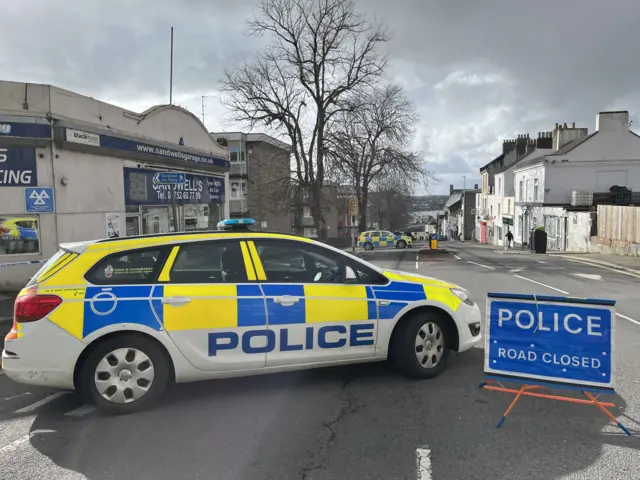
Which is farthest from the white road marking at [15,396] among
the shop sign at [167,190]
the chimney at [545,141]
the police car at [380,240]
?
the chimney at [545,141]

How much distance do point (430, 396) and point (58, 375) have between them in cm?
329

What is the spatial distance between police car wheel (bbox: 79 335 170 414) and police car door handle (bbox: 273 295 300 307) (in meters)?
1.12

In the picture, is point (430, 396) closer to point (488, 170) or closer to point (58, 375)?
point (58, 375)

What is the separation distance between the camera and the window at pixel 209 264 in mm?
4586

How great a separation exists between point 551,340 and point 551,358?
0.15 m

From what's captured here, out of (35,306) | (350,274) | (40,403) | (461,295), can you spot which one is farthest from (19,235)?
(461,295)

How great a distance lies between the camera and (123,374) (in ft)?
14.2

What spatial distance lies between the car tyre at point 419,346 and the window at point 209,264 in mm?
1662

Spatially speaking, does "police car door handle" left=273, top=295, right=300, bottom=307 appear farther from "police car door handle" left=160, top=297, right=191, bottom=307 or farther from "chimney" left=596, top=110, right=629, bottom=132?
"chimney" left=596, top=110, right=629, bottom=132

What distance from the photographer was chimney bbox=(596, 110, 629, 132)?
33125 millimetres

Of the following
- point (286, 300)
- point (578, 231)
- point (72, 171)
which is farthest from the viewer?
point (578, 231)

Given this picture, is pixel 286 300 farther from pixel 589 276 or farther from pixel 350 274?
pixel 589 276

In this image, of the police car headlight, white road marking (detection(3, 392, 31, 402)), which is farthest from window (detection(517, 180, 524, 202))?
white road marking (detection(3, 392, 31, 402))

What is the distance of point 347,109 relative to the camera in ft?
101
